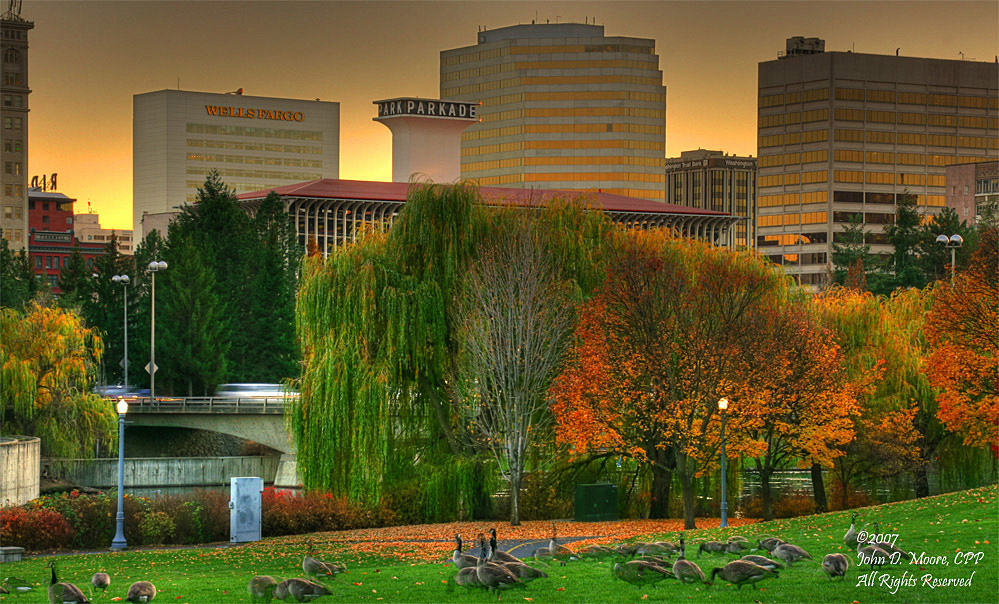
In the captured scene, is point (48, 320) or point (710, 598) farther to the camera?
point (48, 320)

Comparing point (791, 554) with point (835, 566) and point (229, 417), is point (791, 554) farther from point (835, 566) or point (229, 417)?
point (229, 417)

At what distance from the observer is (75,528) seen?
3659 centimetres

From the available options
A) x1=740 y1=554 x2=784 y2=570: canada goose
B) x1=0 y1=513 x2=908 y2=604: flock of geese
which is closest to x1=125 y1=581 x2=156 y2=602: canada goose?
x1=0 y1=513 x2=908 y2=604: flock of geese

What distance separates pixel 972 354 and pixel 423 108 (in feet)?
460

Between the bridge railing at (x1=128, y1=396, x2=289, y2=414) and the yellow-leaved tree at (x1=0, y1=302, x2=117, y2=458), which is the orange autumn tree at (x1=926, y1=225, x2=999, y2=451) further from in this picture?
the yellow-leaved tree at (x1=0, y1=302, x2=117, y2=458)

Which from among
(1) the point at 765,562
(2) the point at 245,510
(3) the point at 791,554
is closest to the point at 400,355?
(2) the point at 245,510

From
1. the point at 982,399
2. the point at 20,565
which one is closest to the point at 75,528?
the point at 20,565

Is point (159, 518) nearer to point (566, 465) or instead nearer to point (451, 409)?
point (451, 409)

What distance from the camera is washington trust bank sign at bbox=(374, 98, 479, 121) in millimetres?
178250

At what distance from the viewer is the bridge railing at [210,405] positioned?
231 ft

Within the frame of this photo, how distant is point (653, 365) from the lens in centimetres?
3962

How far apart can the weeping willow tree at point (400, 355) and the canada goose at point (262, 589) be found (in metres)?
20.3

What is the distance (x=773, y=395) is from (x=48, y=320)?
37288 millimetres

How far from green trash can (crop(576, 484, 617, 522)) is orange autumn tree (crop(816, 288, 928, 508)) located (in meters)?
8.56
